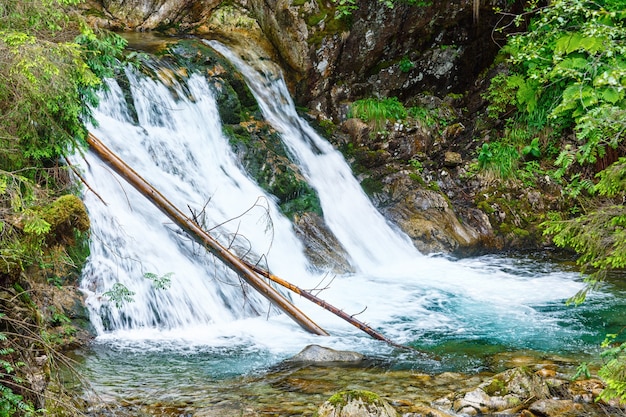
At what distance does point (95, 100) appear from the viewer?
5.27m

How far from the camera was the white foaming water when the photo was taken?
20.7ft

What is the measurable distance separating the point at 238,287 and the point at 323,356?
2.08 metres

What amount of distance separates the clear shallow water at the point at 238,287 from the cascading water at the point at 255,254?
2 cm

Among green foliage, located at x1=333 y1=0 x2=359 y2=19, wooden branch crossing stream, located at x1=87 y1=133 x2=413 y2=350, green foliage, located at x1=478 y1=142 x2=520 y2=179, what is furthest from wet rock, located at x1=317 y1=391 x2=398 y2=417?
green foliage, located at x1=333 y1=0 x2=359 y2=19

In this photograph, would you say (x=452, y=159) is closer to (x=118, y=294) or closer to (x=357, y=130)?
(x=357, y=130)

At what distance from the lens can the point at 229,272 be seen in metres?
7.37

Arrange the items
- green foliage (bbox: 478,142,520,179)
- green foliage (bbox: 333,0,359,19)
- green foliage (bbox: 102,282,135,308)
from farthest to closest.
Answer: green foliage (bbox: 333,0,359,19)
green foliage (bbox: 478,142,520,179)
green foliage (bbox: 102,282,135,308)

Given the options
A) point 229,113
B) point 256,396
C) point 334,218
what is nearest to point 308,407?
point 256,396

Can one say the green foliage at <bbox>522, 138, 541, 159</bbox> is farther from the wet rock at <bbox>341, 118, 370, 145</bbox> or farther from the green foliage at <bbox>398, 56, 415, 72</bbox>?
the wet rock at <bbox>341, 118, 370, 145</bbox>

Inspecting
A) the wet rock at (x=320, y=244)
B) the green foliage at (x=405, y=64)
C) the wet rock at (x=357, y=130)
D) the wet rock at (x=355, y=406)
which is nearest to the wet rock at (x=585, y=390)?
the wet rock at (x=355, y=406)

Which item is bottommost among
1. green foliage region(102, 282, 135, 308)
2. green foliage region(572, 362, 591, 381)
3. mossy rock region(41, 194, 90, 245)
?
green foliage region(572, 362, 591, 381)

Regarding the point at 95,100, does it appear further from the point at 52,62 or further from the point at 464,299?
the point at 464,299

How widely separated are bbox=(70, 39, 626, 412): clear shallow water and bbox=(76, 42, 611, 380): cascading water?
0.07 feet

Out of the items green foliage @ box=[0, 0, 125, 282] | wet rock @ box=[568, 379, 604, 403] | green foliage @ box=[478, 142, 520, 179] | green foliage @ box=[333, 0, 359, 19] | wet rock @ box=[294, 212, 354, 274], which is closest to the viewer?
green foliage @ box=[0, 0, 125, 282]
